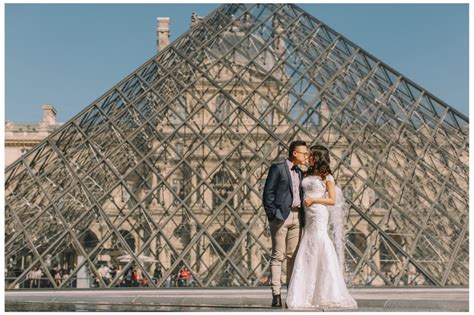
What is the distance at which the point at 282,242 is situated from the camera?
6582 millimetres

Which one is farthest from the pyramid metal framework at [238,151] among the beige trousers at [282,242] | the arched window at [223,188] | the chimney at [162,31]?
the chimney at [162,31]

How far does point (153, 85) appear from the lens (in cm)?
1872

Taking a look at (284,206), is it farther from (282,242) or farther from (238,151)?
(238,151)

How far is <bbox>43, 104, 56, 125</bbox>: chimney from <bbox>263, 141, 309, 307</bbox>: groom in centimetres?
4115

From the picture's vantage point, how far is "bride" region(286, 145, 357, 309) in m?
6.26

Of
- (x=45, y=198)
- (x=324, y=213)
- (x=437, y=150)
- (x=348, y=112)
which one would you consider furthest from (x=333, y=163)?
(x=324, y=213)

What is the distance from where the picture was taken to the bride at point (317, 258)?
6262 millimetres

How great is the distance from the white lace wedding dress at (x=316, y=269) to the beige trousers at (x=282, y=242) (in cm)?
16

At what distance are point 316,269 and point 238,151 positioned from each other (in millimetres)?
13173

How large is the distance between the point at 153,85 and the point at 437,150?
23.0ft

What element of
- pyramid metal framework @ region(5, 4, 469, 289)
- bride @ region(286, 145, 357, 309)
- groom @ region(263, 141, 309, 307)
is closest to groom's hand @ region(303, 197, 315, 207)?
bride @ region(286, 145, 357, 309)

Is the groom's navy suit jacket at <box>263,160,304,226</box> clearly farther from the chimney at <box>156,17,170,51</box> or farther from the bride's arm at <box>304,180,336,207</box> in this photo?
the chimney at <box>156,17,170,51</box>

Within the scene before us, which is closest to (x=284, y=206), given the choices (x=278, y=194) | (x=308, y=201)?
(x=278, y=194)

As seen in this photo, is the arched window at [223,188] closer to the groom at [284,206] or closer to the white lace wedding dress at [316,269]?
the groom at [284,206]
